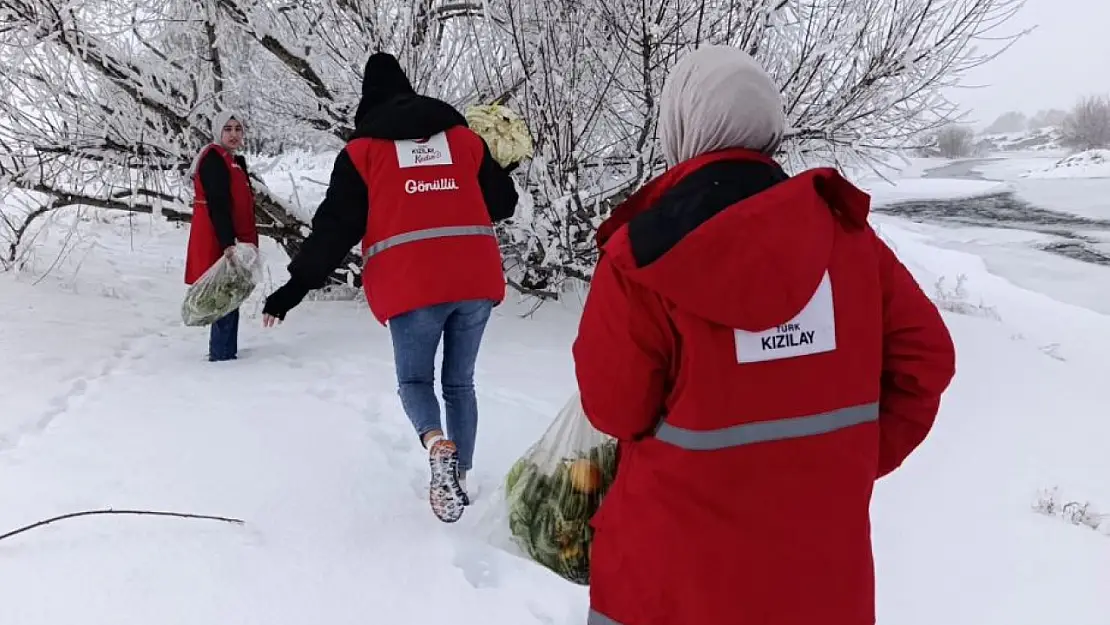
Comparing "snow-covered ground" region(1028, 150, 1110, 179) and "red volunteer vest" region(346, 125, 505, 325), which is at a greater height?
"snow-covered ground" region(1028, 150, 1110, 179)

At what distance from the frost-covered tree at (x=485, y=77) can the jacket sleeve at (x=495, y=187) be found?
2309mm

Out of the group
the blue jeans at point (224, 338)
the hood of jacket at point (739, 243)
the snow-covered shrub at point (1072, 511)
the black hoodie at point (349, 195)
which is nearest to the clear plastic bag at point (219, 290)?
the blue jeans at point (224, 338)

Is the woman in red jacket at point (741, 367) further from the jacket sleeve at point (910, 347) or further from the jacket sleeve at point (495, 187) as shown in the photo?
the jacket sleeve at point (495, 187)

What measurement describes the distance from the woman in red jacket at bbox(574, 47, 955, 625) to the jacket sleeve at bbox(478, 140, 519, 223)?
4.83 ft

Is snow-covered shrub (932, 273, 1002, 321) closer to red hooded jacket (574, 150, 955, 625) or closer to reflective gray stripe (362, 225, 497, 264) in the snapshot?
reflective gray stripe (362, 225, 497, 264)

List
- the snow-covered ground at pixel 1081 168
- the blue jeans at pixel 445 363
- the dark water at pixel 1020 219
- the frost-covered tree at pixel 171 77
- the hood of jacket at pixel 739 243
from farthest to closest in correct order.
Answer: the snow-covered ground at pixel 1081 168, the dark water at pixel 1020 219, the frost-covered tree at pixel 171 77, the blue jeans at pixel 445 363, the hood of jacket at pixel 739 243

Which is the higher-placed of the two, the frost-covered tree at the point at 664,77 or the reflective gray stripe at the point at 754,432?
the frost-covered tree at the point at 664,77

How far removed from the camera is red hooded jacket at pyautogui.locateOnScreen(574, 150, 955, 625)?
1301 mm

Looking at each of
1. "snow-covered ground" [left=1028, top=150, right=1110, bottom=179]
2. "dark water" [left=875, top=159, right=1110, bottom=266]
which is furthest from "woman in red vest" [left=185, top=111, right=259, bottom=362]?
"snow-covered ground" [left=1028, top=150, right=1110, bottom=179]

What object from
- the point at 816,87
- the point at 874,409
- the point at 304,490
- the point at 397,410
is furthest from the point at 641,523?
the point at 816,87

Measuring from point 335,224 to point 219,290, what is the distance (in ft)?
8.12

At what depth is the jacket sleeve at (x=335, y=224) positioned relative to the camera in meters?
2.67

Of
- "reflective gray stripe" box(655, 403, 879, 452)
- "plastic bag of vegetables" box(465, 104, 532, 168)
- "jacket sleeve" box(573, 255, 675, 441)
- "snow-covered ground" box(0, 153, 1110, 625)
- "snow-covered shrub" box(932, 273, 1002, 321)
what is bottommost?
"snow-covered ground" box(0, 153, 1110, 625)

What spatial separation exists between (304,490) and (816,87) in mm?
4524
